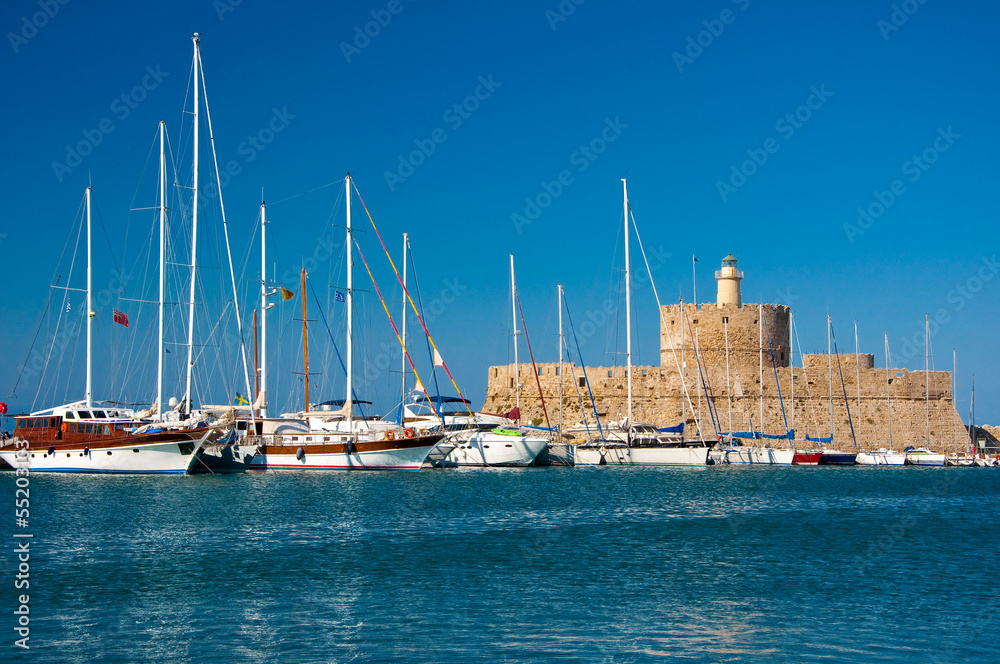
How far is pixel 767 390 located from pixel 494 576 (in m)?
29.6

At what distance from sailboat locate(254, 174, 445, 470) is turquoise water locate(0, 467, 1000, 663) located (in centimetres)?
468

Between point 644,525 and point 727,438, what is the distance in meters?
21.8

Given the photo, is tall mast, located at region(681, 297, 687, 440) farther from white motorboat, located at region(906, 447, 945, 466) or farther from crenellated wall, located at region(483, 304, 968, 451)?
white motorboat, located at region(906, 447, 945, 466)

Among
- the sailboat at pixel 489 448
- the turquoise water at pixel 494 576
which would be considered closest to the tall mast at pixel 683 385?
the sailboat at pixel 489 448

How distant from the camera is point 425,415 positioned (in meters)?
34.8

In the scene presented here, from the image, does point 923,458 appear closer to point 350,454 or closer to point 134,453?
point 350,454

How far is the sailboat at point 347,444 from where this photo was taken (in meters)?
27.7

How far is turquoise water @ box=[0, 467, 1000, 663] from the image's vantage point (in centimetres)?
915

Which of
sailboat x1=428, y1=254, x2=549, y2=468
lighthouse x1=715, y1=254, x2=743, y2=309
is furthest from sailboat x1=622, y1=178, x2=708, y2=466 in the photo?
lighthouse x1=715, y1=254, x2=743, y2=309

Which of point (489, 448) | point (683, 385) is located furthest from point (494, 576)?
point (683, 385)

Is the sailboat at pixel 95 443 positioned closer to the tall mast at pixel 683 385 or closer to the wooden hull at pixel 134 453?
the wooden hull at pixel 134 453

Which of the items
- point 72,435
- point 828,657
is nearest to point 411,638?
point 828,657

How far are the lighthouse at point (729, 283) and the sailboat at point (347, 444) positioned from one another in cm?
1761

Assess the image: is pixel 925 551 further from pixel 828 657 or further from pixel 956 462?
pixel 956 462
